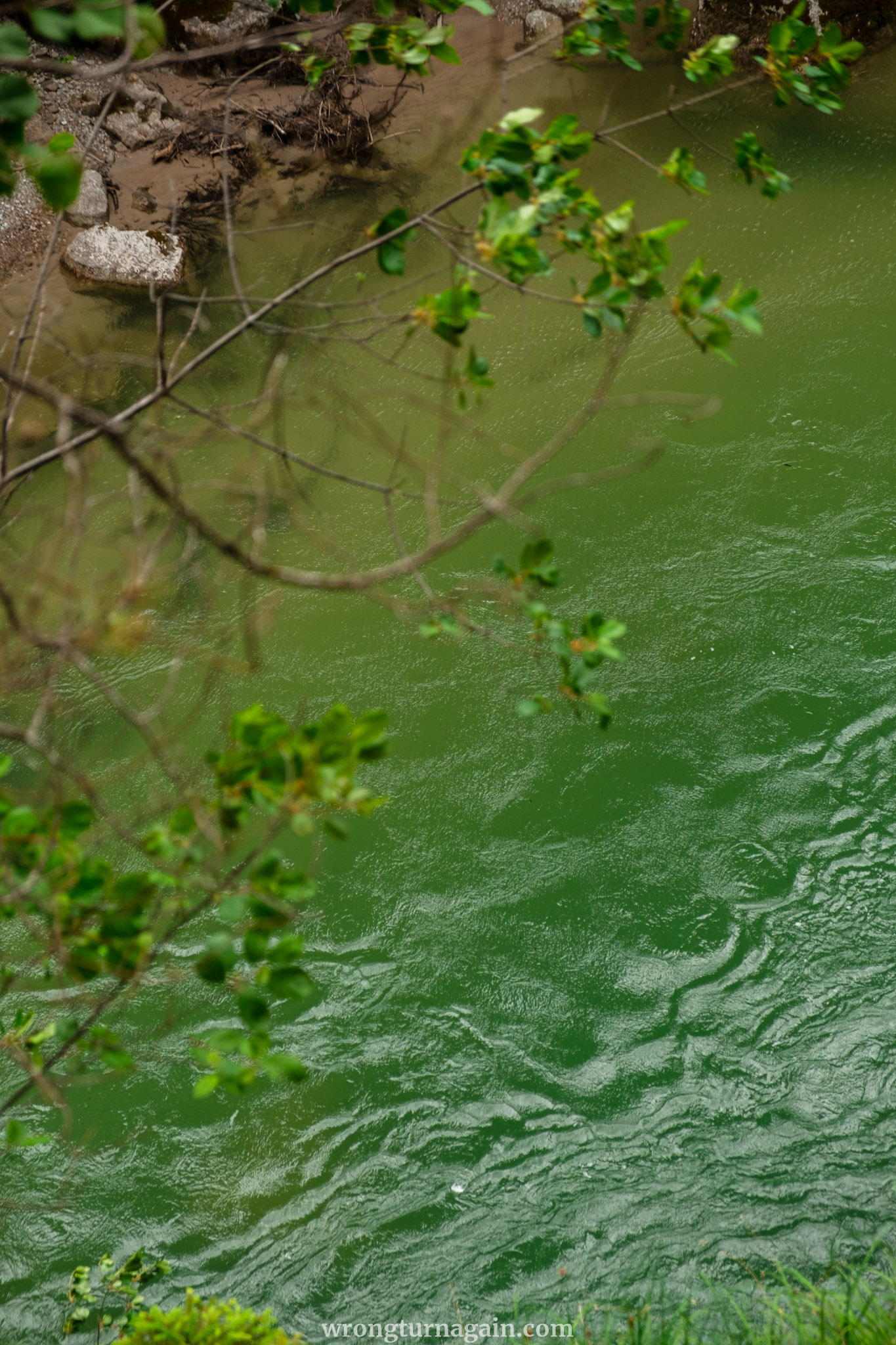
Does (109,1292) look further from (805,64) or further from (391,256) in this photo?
(805,64)

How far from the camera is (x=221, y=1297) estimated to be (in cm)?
233

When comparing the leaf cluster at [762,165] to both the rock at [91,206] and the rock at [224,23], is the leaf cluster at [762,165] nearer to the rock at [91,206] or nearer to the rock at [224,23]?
the rock at [91,206]

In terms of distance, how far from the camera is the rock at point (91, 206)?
5.22 m

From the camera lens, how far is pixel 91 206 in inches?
206

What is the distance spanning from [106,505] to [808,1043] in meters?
3.22

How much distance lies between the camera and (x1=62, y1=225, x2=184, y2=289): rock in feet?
16.3

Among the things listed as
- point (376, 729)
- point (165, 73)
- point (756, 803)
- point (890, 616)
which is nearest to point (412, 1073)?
point (756, 803)

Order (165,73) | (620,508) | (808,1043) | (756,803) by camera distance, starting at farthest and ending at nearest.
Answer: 1. (165,73)
2. (620,508)
3. (756,803)
4. (808,1043)

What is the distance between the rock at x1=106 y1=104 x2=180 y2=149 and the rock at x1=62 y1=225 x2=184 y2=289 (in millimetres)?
835

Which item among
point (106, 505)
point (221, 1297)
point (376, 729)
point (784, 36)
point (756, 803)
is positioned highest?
point (784, 36)

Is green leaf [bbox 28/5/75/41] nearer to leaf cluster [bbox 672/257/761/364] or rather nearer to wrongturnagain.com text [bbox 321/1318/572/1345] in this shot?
leaf cluster [bbox 672/257/761/364]

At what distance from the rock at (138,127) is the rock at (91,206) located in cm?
39

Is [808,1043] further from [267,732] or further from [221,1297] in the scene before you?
[267,732]

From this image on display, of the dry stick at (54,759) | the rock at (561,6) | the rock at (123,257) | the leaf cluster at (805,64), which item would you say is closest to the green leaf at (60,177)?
the dry stick at (54,759)
